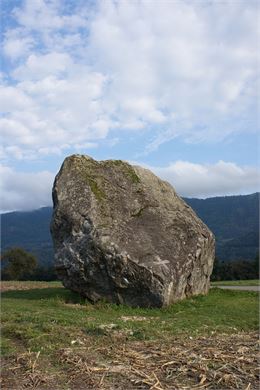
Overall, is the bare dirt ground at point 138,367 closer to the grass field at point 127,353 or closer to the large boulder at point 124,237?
the grass field at point 127,353

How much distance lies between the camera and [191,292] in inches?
677

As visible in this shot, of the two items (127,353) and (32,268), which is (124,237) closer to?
(127,353)

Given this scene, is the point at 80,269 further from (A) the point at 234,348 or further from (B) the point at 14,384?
(B) the point at 14,384

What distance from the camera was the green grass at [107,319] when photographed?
28.8 ft

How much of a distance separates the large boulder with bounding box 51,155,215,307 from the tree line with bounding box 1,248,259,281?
27908 mm

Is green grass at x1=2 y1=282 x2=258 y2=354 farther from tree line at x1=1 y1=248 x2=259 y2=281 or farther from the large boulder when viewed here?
tree line at x1=1 y1=248 x2=259 y2=281

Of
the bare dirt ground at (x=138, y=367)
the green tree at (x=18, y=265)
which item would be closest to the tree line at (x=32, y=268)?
the green tree at (x=18, y=265)

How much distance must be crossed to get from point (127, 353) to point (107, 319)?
4891 millimetres

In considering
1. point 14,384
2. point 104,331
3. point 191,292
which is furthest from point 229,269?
point 14,384

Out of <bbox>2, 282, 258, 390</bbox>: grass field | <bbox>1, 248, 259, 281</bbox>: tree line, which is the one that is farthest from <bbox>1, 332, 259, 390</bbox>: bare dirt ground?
<bbox>1, 248, 259, 281</bbox>: tree line

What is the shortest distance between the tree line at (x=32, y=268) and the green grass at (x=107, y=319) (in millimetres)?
26717

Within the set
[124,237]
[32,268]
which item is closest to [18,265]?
[32,268]

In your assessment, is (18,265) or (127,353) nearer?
(127,353)

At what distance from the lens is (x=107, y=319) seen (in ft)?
40.6
